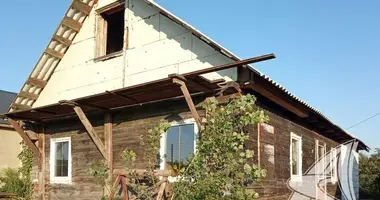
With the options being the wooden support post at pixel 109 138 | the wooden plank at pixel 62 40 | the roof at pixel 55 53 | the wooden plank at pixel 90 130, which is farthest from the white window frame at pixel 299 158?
the wooden plank at pixel 62 40

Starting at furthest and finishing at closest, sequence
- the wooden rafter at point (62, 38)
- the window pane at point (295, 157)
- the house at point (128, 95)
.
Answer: the window pane at point (295, 157)
the wooden rafter at point (62, 38)
the house at point (128, 95)

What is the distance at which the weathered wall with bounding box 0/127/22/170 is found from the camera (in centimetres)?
1842

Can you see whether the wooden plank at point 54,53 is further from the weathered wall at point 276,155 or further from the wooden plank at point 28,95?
the weathered wall at point 276,155

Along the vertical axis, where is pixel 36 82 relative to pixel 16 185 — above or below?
above

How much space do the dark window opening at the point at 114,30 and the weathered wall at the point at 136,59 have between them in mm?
386

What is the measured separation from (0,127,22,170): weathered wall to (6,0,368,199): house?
7946 mm

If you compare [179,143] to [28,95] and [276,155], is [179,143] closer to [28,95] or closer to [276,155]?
[276,155]

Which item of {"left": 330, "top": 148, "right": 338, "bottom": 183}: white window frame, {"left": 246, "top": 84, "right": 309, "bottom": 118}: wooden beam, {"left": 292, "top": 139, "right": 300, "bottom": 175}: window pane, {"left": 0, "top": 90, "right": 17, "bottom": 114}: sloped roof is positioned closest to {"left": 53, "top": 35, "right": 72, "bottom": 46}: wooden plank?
{"left": 246, "top": 84, "right": 309, "bottom": 118}: wooden beam

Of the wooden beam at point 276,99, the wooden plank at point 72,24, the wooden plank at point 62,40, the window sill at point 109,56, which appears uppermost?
the wooden plank at point 72,24

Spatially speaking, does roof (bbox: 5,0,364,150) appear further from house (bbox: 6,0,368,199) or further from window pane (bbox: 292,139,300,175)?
window pane (bbox: 292,139,300,175)

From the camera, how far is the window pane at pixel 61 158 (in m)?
11.0

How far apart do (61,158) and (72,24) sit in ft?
12.2

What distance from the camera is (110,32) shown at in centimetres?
1077

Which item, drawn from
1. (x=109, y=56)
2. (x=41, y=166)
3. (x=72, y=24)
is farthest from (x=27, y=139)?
(x=109, y=56)
